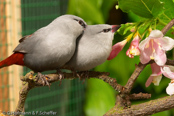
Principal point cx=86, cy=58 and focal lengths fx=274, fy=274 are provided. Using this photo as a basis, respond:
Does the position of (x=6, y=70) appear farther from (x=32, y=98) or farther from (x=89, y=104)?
(x=89, y=104)

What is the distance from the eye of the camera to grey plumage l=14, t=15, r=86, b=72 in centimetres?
34

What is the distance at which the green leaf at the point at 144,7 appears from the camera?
Answer: 0.38 m

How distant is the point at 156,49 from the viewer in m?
0.38

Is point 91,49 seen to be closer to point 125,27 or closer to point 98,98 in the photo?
point 125,27

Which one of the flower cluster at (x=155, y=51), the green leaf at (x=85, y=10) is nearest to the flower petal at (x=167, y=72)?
the flower cluster at (x=155, y=51)

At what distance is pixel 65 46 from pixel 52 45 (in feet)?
0.07

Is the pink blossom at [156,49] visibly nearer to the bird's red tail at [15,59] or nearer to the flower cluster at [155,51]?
the flower cluster at [155,51]

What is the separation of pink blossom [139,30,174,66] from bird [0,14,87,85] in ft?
0.29

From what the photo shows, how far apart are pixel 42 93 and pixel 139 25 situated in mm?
845

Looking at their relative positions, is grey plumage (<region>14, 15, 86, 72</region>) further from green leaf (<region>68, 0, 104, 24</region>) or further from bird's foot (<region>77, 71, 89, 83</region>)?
green leaf (<region>68, 0, 104, 24</region>)

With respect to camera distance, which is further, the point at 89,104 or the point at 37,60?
the point at 89,104

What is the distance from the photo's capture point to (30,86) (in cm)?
35

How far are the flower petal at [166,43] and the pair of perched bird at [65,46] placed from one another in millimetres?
65

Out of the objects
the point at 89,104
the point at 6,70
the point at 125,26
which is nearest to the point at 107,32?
the point at 125,26
